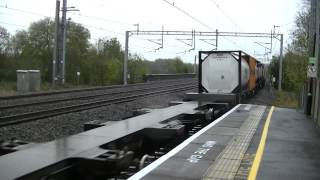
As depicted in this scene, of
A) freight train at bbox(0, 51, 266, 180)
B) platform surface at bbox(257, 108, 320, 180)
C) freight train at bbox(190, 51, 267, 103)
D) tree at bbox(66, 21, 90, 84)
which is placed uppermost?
tree at bbox(66, 21, 90, 84)

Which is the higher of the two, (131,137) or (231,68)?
(231,68)

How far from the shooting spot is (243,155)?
857 cm

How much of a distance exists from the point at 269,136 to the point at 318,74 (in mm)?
8625

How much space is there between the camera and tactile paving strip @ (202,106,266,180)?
7004mm

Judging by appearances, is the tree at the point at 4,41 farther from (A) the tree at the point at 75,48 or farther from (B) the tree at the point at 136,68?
(B) the tree at the point at 136,68

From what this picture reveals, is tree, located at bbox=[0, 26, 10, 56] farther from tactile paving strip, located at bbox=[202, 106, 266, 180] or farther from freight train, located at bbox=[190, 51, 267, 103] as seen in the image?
Result: tactile paving strip, located at bbox=[202, 106, 266, 180]

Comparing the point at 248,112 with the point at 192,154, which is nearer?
the point at 192,154

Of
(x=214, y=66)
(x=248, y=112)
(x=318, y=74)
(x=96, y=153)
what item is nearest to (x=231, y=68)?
(x=214, y=66)

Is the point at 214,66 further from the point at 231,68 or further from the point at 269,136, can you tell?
the point at 269,136

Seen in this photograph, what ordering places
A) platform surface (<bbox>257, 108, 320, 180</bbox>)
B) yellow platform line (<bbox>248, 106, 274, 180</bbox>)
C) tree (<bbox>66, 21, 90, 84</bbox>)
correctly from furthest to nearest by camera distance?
1. tree (<bbox>66, 21, 90, 84</bbox>)
2. platform surface (<bbox>257, 108, 320, 180</bbox>)
3. yellow platform line (<bbox>248, 106, 274, 180</bbox>)

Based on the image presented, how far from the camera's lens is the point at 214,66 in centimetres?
2272

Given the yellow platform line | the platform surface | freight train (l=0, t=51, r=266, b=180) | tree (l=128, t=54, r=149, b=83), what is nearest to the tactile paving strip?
the yellow platform line

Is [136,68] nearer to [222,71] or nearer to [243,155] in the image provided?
[222,71]

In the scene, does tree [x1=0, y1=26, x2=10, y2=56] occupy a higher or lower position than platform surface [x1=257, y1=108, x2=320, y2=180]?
higher
